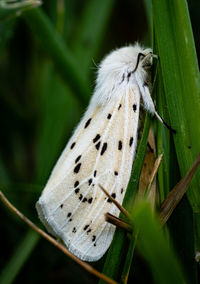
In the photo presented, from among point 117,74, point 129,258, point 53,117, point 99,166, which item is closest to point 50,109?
point 53,117

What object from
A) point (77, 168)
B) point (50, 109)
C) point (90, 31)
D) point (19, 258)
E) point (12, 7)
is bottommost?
point (19, 258)

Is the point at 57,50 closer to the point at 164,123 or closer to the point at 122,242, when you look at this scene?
the point at 164,123

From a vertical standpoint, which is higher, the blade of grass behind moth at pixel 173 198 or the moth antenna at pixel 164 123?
the moth antenna at pixel 164 123

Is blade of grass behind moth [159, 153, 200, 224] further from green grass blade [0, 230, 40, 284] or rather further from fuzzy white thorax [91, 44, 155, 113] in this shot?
green grass blade [0, 230, 40, 284]

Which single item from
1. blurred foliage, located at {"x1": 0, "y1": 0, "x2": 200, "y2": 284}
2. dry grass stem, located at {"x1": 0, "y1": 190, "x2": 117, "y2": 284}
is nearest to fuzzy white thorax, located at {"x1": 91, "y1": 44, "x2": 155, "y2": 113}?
blurred foliage, located at {"x1": 0, "y1": 0, "x2": 200, "y2": 284}

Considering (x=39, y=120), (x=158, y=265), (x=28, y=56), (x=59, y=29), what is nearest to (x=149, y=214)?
(x=158, y=265)

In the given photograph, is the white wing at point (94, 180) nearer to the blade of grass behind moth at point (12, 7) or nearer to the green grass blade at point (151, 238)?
the green grass blade at point (151, 238)

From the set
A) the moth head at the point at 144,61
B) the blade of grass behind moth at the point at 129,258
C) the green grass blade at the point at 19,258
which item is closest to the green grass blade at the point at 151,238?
the blade of grass behind moth at the point at 129,258
